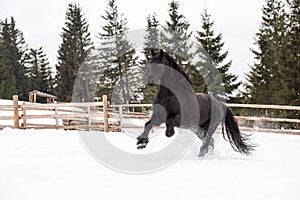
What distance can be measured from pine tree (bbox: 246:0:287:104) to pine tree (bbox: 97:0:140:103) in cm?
685

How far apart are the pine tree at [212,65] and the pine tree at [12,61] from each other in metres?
19.5

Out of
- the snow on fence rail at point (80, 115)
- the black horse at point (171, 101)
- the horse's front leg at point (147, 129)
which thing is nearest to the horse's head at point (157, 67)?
the black horse at point (171, 101)

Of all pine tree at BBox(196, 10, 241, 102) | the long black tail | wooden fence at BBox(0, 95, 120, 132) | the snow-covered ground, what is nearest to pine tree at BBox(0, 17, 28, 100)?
wooden fence at BBox(0, 95, 120, 132)

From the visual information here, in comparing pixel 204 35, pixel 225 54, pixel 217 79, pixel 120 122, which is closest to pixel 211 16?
pixel 204 35

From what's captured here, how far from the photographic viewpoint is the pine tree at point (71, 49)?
29.7 metres

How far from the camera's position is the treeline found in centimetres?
1761

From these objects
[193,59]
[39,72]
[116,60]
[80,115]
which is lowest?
[80,115]

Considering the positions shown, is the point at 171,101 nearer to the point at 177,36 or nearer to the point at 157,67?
the point at 157,67

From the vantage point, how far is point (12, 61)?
3472cm

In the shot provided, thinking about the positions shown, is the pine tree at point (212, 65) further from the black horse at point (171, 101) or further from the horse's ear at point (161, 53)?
the horse's ear at point (161, 53)

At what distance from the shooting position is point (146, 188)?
3422mm

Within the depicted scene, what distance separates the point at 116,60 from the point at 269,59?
9.75 m

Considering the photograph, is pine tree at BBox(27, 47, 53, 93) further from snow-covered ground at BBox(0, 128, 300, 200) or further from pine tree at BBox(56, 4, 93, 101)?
snow-covered ground at BBox(0, 128, 300, 200)

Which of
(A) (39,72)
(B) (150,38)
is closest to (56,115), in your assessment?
(B) (150,38)
